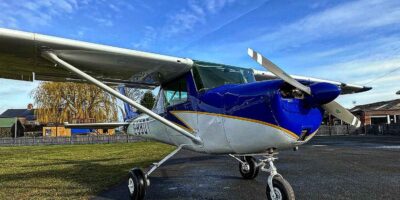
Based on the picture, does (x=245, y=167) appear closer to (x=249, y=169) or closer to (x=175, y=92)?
(x=249, y=169)

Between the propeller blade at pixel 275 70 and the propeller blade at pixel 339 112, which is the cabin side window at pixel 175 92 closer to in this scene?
the propeller blade at pixel 275 70

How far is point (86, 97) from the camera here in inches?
2391

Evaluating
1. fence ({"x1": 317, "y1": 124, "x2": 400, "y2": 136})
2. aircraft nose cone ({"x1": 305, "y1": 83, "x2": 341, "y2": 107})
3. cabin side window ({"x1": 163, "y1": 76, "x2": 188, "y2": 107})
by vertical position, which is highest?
cabin side window ({"x1": 163, "y1": 76, "x2": 188, "y2": 107})

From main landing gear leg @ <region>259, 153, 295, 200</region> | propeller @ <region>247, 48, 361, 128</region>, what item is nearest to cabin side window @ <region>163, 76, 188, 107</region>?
propeller @ <region>247, 48, 361, 128</region>

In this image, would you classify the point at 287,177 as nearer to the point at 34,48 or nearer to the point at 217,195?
the point at 217,195

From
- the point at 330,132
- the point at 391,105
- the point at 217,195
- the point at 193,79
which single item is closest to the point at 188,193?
the point at 217,195

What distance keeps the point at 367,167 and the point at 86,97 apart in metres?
55.4

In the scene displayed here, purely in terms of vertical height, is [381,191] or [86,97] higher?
[86,97]

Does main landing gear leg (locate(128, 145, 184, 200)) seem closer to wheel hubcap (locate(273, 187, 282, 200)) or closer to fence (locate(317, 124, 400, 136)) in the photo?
wheel hubcap (locate(273, 187, 282, 200))

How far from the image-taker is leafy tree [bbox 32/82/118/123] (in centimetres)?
6025

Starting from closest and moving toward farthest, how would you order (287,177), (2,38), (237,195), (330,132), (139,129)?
1. (2,38)
2. (237,195)
3. (287,177)
4. (139,129)
5. (330,132)

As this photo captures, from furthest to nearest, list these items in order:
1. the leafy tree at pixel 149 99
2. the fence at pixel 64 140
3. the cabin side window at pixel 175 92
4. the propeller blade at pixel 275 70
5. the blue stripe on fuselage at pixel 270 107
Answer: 1. the fence at pixel 64 140
2. the leafy tree at pixel 149 99
3. the cabin side window at pixel 175 92
4. the blue stripe on fuselage at pixel 270 107
5. the propeller blade at pixel 275 70

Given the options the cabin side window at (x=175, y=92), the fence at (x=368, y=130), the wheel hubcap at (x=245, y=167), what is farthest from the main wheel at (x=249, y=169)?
the fence at (x=368, y=130)

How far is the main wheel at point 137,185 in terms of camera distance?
275 inches
